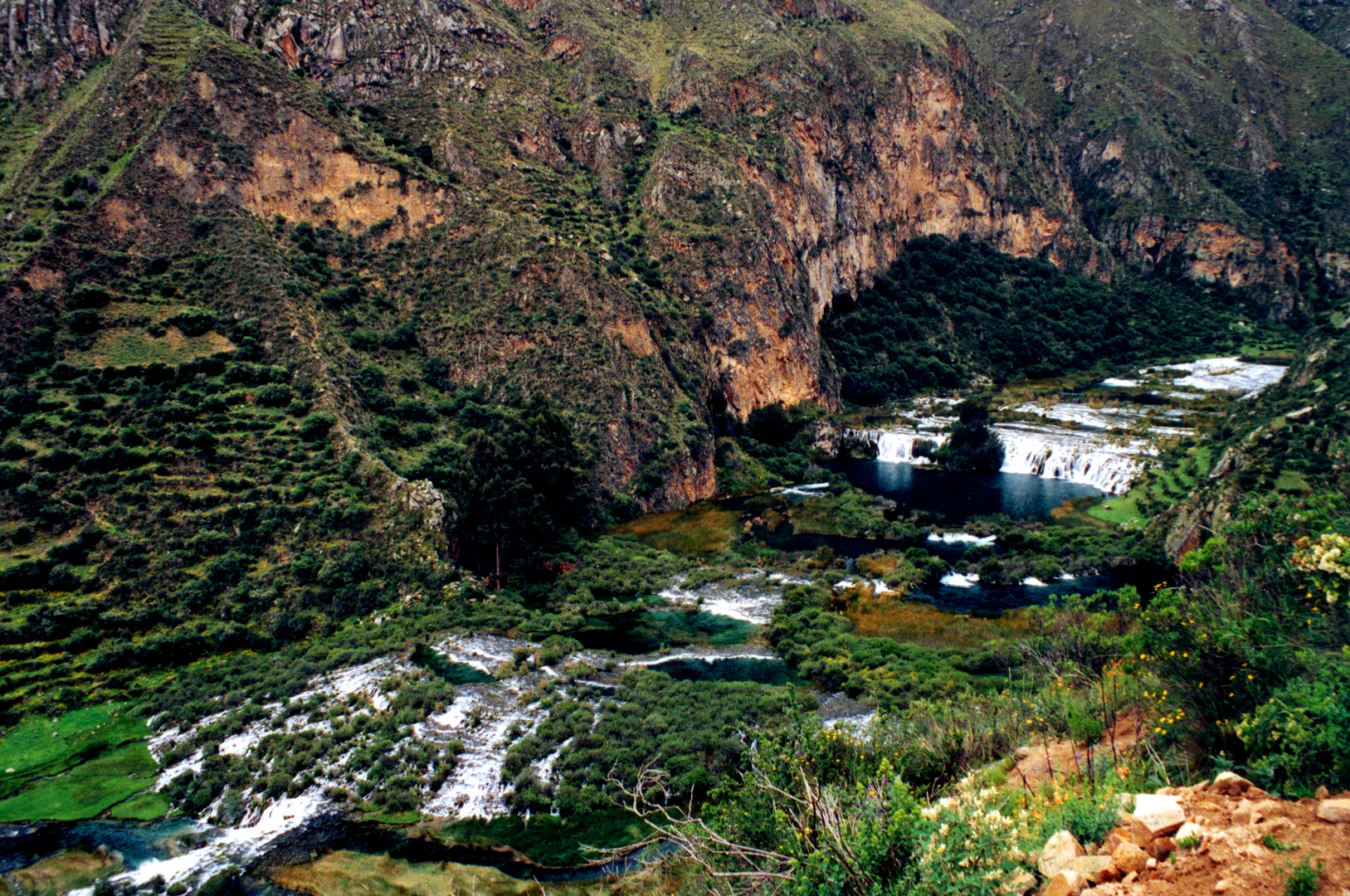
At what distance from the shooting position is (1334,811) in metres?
7.58

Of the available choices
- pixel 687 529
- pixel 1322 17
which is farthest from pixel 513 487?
pixel 1322 17

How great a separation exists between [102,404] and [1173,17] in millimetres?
209144

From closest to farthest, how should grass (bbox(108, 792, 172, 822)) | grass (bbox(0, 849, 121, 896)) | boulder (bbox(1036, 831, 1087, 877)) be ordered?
1. boulder (bbox(1036, 831, 1087, 877))
2. grass (bbox(0, 849, 121, 896))
3. grass (bbox(108, 792, 172, 822))

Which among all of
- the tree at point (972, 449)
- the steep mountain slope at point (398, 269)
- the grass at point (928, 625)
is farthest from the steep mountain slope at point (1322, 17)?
the grass at point (928, 625)

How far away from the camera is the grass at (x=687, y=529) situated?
53812 mm

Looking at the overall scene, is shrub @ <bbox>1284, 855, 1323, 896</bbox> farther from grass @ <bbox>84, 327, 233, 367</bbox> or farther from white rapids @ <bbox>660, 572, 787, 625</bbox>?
grass @ <bbox>84, 327, 233, 367</bbox>

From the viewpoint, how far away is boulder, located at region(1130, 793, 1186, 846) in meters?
7.97

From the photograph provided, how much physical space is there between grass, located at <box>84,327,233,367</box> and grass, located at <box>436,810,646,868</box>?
A: 1465 inches

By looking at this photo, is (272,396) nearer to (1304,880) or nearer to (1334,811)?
(1334,811)

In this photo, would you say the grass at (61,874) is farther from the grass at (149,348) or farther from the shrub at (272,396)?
the grass at (149,348)

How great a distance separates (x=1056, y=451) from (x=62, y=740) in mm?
71011

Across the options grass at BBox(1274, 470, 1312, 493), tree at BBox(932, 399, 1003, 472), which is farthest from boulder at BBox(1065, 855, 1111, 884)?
tree at BBox(932, 399, 1003, 472)

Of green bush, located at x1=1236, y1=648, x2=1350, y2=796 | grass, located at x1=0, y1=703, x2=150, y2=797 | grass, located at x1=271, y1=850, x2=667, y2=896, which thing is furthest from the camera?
grass, located at x1=0, y1=703, x2=150, y2=797

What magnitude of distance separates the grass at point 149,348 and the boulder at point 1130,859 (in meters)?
53.2
